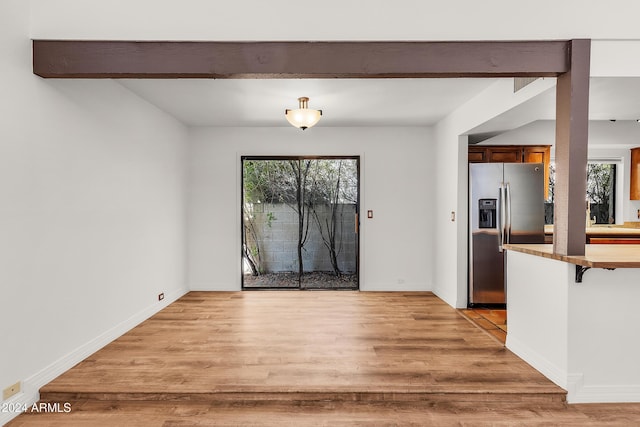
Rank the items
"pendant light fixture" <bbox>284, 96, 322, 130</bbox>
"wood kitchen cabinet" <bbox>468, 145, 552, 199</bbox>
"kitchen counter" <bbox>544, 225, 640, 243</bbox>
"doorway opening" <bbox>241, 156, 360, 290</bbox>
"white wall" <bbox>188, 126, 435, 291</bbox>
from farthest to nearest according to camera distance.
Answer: "doorway opening" <bbox>241, 156, 360, 290</bbox> → "white wall" <bbox>188, 126, 435, 291</bbox> → "wood kitchen cabinet" <bbox>468, 145, 552, 199</bbox> → "kitchen counter" <bbox>544, 225, 640, 243</bbox> → "pendant light fixture" <bbox>284, 96, 322, 130</bbox>

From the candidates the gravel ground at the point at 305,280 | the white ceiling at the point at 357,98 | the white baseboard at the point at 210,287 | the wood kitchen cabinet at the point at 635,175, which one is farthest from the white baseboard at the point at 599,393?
the white baseboard at the point at 210,287

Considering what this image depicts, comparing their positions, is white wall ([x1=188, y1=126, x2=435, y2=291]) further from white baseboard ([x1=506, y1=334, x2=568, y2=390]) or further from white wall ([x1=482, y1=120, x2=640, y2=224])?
white baseboard ([x1=506, y1=334, x2=568, y2=390])

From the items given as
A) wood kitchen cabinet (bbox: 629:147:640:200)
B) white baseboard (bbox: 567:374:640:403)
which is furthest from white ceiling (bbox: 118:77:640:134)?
white baseboard (bbox: 567:374:640:403)

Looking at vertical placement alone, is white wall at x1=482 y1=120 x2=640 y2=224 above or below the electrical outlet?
above

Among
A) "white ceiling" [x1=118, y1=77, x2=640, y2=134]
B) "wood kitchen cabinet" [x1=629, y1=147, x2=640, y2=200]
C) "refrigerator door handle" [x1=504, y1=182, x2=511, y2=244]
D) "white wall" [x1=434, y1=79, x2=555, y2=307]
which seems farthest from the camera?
"wood kitchen cabinet" [x1=629, y1=147, x2=640, y2=200]

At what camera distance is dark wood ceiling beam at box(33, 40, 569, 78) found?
8.24ft

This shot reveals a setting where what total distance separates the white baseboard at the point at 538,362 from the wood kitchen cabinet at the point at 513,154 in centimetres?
246

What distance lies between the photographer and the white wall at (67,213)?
2303 mm

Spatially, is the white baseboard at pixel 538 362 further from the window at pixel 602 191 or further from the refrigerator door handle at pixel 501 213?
the window at pixel 602 191

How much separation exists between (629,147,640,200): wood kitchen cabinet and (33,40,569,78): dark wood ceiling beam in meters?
3.81

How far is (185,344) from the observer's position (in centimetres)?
333

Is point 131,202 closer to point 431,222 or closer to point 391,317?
point 391,317
